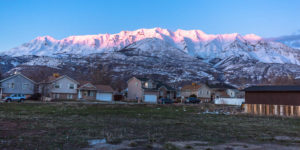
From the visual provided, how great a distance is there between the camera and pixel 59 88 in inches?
2653

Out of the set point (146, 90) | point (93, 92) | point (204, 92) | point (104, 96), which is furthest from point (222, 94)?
point (93, 92)

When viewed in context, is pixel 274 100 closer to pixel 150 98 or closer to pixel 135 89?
pixel 150 98

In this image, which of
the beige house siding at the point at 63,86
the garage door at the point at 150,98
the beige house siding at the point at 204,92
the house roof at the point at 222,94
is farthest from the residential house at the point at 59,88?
the house roof at the point at 222,94

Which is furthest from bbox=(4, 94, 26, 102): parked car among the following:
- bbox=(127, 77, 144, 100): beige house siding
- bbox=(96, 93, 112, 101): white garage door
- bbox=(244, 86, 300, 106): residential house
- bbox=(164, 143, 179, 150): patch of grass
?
bbox=(164, 143, 179, 150): patch of grass

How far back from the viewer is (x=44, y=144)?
10.6m

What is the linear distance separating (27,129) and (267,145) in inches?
480

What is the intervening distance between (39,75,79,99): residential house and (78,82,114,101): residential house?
Answer: 6.30 feet

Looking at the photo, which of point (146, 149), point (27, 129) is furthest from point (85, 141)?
point (27, 129)

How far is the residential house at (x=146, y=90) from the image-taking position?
2852 inches

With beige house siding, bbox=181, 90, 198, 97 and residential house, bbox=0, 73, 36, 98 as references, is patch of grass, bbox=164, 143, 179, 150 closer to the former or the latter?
residential house, bbox=0, 73, 36, 98

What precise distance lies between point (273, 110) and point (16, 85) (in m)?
57.4

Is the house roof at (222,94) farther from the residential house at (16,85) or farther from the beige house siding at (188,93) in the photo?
the residential house at (16,85)

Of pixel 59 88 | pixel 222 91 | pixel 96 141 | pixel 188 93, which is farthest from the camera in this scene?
pixel 222 91

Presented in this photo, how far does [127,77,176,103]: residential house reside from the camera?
72438 mm
